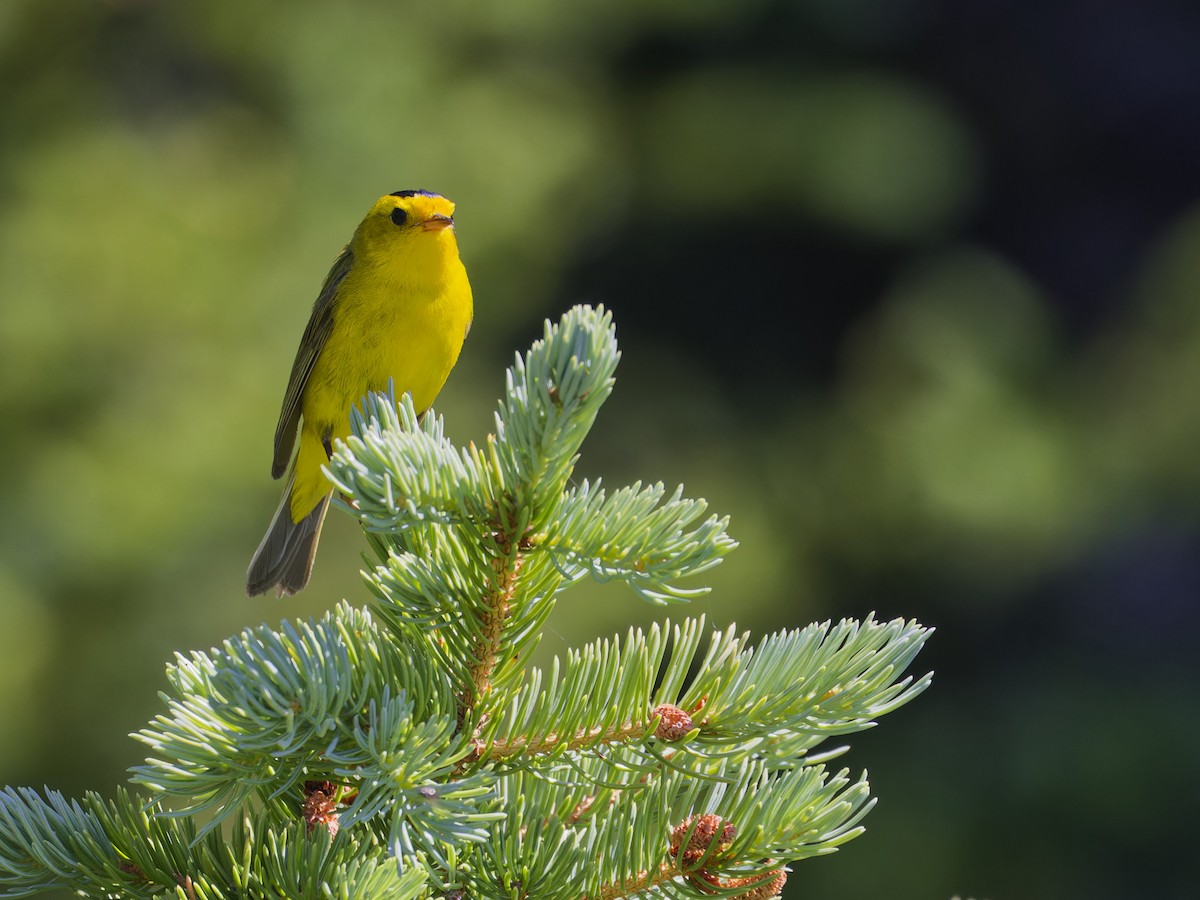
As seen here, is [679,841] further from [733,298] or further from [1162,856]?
[733,298]

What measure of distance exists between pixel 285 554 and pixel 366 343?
54cm

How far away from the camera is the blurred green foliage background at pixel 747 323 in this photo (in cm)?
653

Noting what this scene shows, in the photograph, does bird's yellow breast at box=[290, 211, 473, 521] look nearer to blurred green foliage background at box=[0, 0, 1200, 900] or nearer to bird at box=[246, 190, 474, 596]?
bird at box=[246, 190, 474, 596]

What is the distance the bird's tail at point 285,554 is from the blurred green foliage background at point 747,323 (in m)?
2.69

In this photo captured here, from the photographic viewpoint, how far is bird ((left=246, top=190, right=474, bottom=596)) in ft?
10.3

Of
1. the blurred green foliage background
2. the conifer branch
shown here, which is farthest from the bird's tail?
the blurred green foliage background

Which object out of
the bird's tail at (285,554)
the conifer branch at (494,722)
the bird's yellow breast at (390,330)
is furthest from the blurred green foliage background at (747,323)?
the conifer branch at (494,722)

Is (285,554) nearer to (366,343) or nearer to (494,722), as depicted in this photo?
(366,343)

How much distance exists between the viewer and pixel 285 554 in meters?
3.30

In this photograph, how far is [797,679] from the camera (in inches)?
49.6

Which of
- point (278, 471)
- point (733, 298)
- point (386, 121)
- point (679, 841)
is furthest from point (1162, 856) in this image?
point (679, 841)

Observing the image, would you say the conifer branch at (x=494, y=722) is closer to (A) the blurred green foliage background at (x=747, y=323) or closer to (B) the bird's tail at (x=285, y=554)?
(B) the bird's tail at (x=285, y=554)

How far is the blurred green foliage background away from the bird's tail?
269 centimetres

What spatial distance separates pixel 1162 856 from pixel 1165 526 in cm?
225
